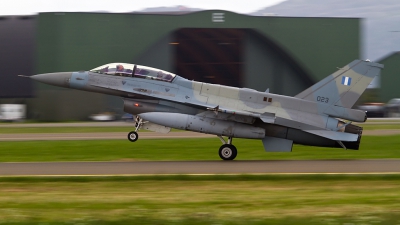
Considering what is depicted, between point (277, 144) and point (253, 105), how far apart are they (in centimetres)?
155

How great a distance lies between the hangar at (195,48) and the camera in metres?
50.8

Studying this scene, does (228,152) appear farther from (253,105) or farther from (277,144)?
(253,105)

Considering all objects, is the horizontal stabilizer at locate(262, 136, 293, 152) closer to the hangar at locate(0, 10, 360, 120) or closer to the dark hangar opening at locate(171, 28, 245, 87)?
the hangar at locate(0, 10, 360, 120)

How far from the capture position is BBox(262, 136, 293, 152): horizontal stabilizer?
63.1 feet

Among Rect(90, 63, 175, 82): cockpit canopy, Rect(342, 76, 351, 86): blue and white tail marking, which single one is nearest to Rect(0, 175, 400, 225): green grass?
Rect(342, 76, 351, 86): blue and white tail marking

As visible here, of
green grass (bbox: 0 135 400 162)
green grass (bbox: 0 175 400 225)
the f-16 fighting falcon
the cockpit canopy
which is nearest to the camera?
green grass (bbox: 0 175 400 225)

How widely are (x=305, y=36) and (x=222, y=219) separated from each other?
154 feet

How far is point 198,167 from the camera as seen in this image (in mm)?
16906

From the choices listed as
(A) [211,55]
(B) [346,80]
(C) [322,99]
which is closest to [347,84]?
(B) [346,80]

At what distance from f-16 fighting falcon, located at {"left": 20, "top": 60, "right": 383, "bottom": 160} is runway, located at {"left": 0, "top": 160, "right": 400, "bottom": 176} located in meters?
0.95

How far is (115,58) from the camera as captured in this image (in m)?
51.3

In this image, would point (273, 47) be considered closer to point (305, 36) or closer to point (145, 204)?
point (305, 36)

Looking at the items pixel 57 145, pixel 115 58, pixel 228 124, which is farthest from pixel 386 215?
pixel 115 58

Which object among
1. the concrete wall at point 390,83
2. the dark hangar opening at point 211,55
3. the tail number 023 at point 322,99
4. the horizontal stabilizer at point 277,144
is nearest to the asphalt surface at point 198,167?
the horizontal stabilizer at point 277,144
